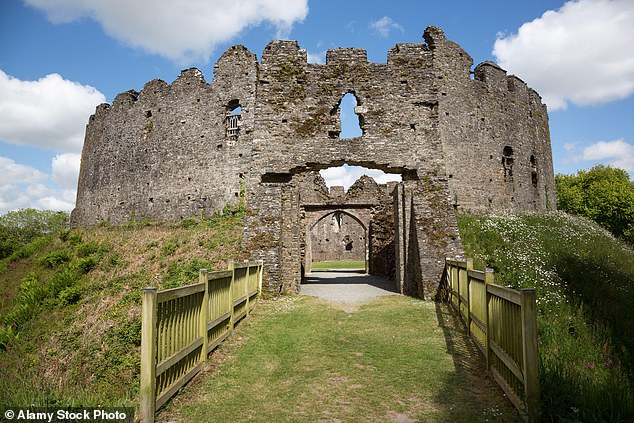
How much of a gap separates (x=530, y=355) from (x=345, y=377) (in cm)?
242

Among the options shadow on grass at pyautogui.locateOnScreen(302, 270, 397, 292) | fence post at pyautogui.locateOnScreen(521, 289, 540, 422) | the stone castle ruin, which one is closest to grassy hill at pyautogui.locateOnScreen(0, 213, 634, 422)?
fence post at pyautogui.locateOnScreen(521, 289, 540, 422)

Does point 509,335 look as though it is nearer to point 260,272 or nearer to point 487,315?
point 487,315

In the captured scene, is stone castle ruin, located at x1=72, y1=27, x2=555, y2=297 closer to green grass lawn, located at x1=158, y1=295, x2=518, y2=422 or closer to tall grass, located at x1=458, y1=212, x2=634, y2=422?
tall grass, located at x1=458, y1=212, x2=634, y2=422

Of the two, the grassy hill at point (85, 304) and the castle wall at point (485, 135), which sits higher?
the castle wall at point (485, 135)

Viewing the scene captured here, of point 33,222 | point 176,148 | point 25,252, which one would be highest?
point 176,148

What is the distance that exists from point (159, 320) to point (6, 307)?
12.2 meters

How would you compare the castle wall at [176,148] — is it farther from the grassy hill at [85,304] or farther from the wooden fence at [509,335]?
→ the wooden fence at [509,335]

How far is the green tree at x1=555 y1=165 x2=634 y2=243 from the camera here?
2921 centimetres

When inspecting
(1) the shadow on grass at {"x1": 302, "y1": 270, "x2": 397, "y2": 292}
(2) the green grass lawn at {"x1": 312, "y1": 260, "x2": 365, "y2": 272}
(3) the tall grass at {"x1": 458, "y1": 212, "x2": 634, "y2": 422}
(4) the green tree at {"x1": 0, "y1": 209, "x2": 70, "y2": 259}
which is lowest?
(2) the green grass lawn at {"x1": 312, "y1": 260, "x2": 365, "y2": 272}

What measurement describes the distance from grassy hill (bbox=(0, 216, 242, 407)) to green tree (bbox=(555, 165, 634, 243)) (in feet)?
83.4

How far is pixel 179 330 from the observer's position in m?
4.71

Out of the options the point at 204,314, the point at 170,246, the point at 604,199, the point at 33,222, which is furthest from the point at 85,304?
the point at 33,222

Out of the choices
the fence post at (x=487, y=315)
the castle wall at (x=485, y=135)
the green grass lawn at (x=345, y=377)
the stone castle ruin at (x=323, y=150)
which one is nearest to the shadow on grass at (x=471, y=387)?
the green grass lawn at (x=345, y=377)

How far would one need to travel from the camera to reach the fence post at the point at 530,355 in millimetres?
3648
